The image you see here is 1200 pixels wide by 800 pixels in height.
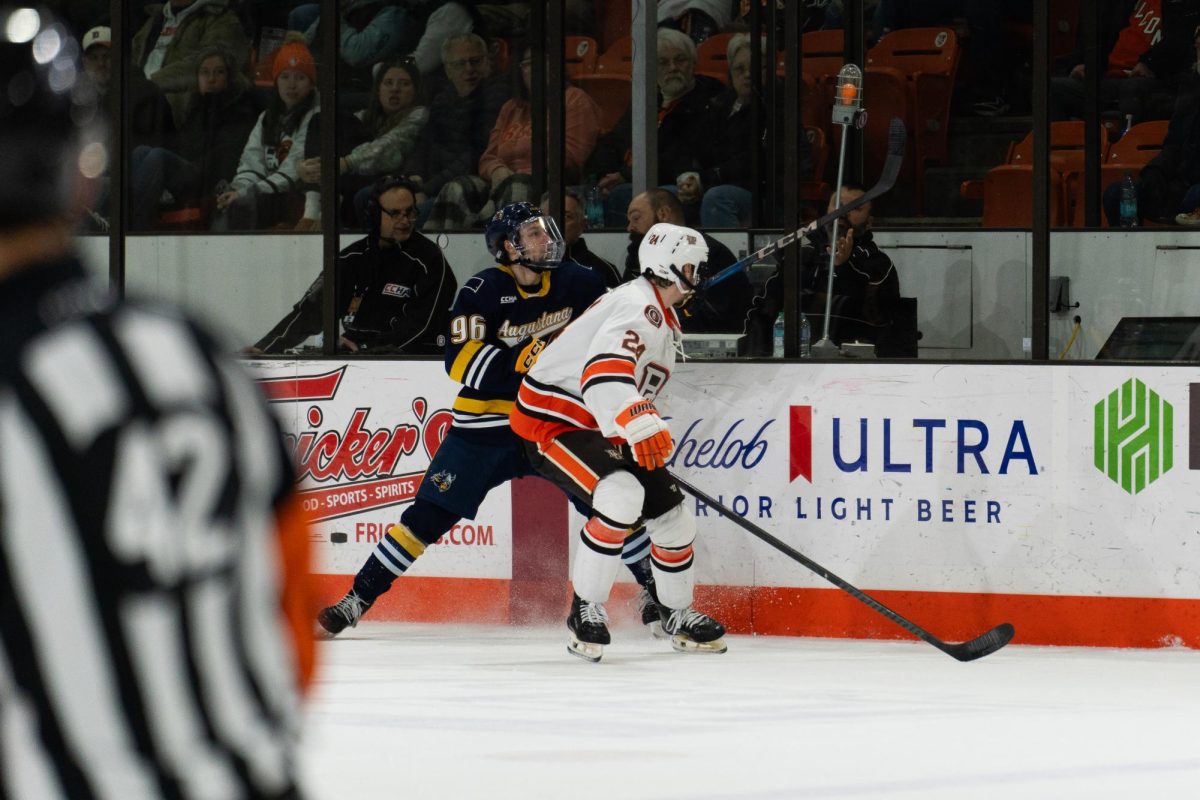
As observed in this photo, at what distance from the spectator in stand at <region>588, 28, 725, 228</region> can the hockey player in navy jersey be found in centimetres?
85

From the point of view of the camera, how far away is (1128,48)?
278 inches

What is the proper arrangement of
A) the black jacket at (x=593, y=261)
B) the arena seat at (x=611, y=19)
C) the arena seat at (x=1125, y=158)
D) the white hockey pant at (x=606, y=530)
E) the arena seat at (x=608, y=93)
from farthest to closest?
the arena seat at (x=611, y=19), the arena seat at (x=608, y=93), the arena seat at (x=1125, y=158), the black jacket at (x=593, y=261), the white hockey pant at (x=606, y=530)

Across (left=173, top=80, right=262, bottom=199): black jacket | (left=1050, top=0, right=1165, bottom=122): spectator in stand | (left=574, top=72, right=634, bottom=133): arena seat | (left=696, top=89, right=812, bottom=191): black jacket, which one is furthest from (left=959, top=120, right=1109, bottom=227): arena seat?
(left=173, top=80, right=262, bottom=199): black jacket

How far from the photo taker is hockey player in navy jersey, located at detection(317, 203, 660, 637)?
16.8 feet

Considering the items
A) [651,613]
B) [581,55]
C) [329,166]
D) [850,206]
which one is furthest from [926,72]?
[651,613]

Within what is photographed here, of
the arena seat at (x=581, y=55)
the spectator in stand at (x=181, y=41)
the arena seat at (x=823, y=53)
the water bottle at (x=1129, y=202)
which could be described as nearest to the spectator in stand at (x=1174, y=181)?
the water bottle at (x=1129, y=202)

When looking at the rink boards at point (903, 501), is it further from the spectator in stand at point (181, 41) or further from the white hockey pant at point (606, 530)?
the spectator in stand at point (181, 41)

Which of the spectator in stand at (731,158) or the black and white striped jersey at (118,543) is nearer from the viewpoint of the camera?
the black and white striped jersey at (118,543)

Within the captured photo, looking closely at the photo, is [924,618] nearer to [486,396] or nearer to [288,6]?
[486,396]

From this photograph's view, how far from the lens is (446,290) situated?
588cm

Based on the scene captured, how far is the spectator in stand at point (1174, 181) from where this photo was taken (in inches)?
225

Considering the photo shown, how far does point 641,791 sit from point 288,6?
486cm

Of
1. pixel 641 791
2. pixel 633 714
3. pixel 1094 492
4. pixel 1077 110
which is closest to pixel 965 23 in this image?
pixel 1077 110

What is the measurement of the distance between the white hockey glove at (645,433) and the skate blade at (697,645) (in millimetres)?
591
